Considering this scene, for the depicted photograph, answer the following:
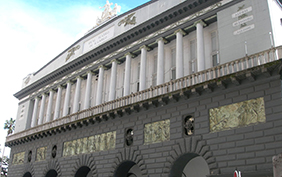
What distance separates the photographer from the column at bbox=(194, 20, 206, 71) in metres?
22.1

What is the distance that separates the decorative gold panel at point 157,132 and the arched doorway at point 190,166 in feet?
5.56

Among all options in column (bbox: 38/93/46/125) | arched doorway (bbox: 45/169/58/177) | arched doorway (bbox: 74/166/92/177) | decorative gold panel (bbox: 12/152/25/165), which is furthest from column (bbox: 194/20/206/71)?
decorative gold panel (bbox: 12/152/25/165)

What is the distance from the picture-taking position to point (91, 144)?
1015 inches

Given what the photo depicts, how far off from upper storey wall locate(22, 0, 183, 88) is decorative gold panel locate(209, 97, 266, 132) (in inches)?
429

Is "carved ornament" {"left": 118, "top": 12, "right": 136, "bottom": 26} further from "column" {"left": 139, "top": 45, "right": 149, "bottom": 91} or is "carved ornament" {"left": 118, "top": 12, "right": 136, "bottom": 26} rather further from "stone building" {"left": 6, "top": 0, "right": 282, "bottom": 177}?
"column" {"left": 139, "top": 45, "right": 149, "bottom": 91}

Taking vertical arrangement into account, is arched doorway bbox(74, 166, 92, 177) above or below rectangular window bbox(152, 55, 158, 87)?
below

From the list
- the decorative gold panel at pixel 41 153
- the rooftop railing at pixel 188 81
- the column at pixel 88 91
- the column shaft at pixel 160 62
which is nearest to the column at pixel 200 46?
the rooftop railing at pixel 188 81

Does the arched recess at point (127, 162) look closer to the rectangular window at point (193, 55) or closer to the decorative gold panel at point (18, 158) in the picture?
the rectangular window at point (193, 55)

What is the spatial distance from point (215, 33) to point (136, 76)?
855 centimetres

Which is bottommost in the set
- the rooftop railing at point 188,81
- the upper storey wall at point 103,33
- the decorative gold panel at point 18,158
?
the decorative gold panel at point 18,158

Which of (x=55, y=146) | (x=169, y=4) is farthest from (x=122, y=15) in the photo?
(x=55, y=146)

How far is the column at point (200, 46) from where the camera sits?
22098 mm

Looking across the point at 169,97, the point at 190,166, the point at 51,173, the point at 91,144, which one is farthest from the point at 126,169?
the point at 51,173

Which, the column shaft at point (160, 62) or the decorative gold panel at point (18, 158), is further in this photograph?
the decorative gold panel at point (18, 158)
